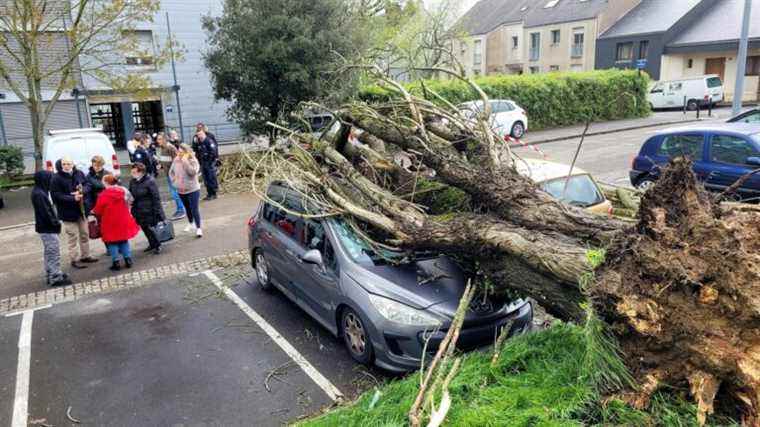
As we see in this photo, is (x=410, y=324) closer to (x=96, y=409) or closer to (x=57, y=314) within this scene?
(x=96, y=409)

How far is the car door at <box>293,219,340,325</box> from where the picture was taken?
5.80 metres

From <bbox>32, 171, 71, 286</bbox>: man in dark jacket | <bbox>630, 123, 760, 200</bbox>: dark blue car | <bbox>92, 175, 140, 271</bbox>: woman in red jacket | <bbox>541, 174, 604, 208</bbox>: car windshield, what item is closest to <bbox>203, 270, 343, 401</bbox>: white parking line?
<bbox>92, 175, 140, 271</bbox>: woman in red jacket

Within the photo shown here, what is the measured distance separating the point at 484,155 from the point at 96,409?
4.72 m

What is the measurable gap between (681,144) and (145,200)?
385 inches

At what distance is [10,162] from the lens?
54.1 feet

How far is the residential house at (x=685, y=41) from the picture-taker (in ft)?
108

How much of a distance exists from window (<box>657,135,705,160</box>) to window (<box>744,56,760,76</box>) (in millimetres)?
28821

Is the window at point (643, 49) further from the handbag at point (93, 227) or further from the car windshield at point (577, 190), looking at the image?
the handbag at point (93, 227)

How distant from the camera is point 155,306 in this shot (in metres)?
7.50

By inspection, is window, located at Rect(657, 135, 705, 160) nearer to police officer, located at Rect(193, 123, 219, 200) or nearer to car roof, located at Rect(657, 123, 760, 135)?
car roof, located at Rect(657, 123, 760, 135)

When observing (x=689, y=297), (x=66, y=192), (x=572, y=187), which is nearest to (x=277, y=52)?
(x=66, y=192)

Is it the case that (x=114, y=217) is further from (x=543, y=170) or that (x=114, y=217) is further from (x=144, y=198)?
(x=543, y=170)

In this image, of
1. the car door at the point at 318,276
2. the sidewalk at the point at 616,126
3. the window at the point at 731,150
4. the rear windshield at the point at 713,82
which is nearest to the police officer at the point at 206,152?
the car door at the point at 318,276

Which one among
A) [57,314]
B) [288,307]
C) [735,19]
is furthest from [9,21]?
[735,19]
